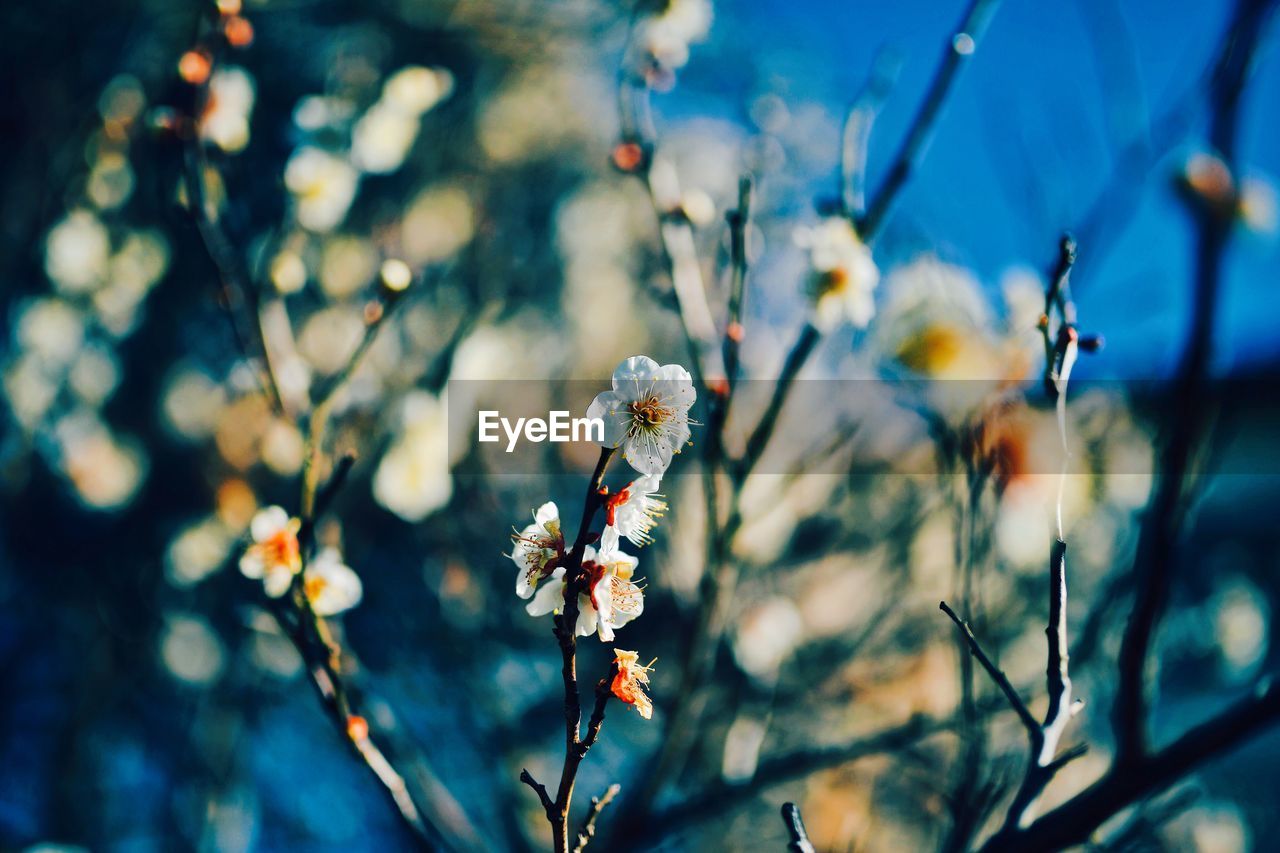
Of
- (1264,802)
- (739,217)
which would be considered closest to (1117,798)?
(739,217)

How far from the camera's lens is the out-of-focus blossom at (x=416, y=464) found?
1846mm

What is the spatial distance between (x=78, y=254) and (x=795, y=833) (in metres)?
2.85

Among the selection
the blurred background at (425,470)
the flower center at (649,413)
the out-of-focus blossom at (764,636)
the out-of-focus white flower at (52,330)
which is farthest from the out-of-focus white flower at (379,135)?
the out-of-focus blossom at (764,636)

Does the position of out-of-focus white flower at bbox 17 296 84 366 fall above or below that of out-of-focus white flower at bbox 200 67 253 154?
below

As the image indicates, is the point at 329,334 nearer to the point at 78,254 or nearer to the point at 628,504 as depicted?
the point at 78,254

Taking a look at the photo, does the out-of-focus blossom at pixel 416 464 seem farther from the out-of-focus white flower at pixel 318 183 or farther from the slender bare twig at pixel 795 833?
the slender bare twig at pixel 795 833

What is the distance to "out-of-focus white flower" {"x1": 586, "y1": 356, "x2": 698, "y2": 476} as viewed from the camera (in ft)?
2.39

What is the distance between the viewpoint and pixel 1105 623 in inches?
46.0

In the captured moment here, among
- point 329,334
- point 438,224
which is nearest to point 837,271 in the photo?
point 329,334

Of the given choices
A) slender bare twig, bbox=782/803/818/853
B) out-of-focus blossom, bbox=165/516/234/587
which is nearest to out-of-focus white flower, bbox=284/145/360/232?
out-of-focus blossom, bbox=165/516/234/587

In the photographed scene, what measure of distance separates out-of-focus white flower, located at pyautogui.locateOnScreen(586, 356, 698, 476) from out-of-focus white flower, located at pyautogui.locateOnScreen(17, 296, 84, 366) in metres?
2.57

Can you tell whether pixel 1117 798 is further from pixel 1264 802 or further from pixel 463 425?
pixel 1264 802

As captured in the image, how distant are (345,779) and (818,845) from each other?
1600 millimetres

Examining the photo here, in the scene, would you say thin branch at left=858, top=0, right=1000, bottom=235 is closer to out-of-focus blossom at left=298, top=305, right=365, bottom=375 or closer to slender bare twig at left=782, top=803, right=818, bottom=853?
slender bare twig at left=782, top=803, right=818, bottom=853
